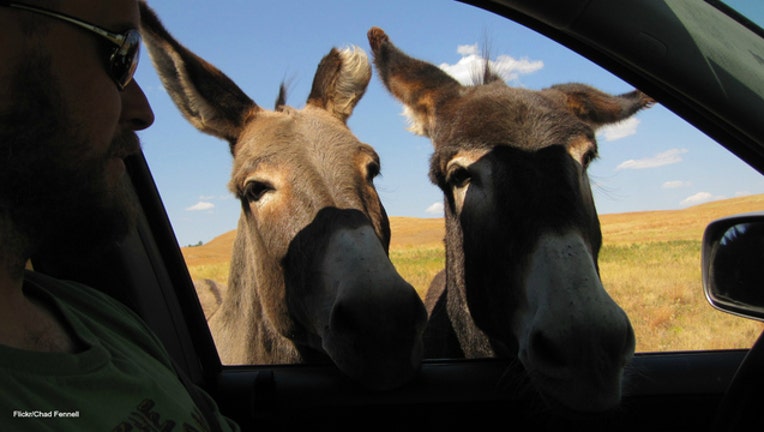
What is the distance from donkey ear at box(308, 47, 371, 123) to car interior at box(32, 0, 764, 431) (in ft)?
4.70

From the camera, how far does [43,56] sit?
1.32 metres

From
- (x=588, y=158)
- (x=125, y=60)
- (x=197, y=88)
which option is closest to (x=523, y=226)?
(x=588, y=158)

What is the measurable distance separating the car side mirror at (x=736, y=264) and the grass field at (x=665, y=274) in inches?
6.8

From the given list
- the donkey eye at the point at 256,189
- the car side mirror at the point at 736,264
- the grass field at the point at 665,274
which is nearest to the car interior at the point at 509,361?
the car side mirror at the point at 736,264

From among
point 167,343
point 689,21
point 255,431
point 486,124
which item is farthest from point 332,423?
point 689,21

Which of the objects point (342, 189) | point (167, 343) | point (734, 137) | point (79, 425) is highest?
point (734, 137)

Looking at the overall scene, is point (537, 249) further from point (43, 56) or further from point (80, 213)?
point (43, 56)

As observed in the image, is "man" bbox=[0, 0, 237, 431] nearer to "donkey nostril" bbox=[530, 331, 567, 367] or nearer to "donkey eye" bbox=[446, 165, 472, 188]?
"donkey nostril" bbox=[530, 331, 567, 367]

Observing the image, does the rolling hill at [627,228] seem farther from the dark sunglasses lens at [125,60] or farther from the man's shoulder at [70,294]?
the dark sunglasses lens at [125,60]

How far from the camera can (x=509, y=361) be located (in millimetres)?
2600

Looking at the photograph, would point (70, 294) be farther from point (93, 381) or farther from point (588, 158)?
point (588, 158)

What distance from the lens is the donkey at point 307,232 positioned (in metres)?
2.29

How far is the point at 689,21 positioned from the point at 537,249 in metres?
1.01

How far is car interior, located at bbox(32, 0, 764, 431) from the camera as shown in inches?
67.7
